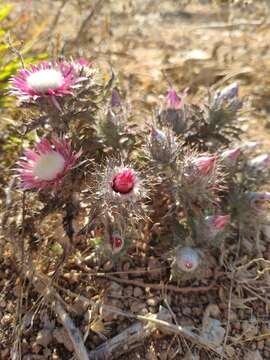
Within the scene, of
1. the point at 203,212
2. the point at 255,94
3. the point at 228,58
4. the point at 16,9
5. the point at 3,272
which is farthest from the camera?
the point at 16,9

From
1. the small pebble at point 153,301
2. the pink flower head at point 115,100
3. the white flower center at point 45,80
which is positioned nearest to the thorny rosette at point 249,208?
the small pebble at point 153,301

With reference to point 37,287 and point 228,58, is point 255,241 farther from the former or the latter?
point 228,58

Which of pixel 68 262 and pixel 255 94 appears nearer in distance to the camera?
pixel 68 262

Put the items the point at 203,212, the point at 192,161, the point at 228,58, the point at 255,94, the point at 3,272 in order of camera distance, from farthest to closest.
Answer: the point at 228,58 < the point at 255,94 < the point at 3,272 < the point at 203,212 < the point at 192,161

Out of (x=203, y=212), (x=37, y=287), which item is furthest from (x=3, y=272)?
(x=203, y=212)

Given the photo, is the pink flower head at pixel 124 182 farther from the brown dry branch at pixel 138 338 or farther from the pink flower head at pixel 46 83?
the brown dry branch at pixel 138 338

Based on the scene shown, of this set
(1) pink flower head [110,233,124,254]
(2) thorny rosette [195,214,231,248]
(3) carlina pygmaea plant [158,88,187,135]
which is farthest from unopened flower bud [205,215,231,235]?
(3) carlina pygmaea plant [158,88,187,135]
